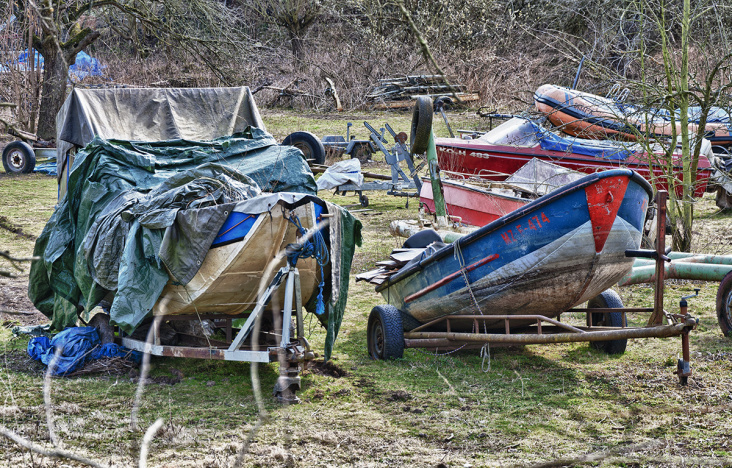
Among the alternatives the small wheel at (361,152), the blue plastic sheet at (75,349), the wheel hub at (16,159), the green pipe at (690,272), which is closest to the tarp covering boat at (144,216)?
the blue plastic sheet at (75,349)

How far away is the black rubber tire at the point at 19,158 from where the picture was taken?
60.4 feet

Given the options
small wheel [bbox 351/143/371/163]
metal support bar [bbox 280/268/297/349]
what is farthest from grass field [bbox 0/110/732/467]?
small wheel [bbox 351/143/371/163]

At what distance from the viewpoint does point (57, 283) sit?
6.99 metres

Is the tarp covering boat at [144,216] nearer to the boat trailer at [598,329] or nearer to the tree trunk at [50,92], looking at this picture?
the boat trailer at [598,329]

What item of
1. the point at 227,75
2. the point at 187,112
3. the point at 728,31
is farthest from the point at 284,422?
the point at 227,75

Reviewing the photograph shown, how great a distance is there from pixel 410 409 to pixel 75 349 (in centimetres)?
285

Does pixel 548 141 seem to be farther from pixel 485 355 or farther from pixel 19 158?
pixel 19 158

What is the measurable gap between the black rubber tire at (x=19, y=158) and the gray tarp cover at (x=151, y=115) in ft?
35.2

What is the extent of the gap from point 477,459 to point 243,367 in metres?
2.75

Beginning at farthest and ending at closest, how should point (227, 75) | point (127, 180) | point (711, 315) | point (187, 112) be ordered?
point (227, 75), point (187, 112), point (711, 315), point (127, 180)

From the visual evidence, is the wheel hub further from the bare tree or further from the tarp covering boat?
the tarp covering boat

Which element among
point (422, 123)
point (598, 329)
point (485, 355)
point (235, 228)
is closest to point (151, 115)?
point (422, 123)

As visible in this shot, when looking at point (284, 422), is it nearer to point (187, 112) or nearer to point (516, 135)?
point (187, 112)

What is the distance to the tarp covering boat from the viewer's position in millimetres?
5773
